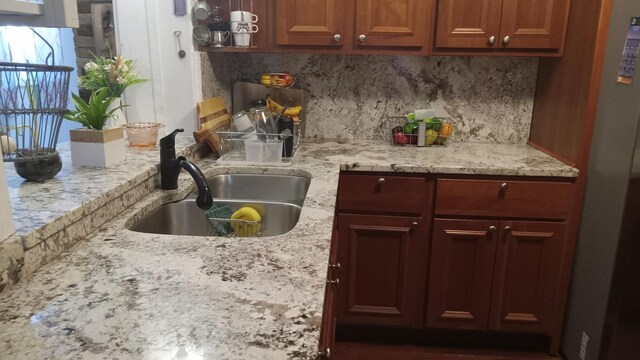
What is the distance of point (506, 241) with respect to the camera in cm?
216

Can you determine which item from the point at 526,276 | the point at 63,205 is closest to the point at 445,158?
the point at 526,276

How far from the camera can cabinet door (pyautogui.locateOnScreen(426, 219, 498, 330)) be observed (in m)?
2.17

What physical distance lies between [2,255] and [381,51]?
1.78 metres

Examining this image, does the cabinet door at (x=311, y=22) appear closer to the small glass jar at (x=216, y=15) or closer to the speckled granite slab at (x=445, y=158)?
the small glass jar at (x=216, y=15)

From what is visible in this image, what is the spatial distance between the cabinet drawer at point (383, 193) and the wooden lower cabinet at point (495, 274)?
6.4 inches

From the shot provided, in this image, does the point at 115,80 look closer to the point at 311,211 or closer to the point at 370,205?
the point at 311,211

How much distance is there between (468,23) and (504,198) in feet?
2.64

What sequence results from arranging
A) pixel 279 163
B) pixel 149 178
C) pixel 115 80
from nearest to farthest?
pixel 149 178, pixel 115 80, pixel 279 163

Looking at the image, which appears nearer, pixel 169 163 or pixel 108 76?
pixel 169 163

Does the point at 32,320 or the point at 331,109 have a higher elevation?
the point at 331,109

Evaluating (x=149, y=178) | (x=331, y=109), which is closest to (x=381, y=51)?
(x=331, y=109)

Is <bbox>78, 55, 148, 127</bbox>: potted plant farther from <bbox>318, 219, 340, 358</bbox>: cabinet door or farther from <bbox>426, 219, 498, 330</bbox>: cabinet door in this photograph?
<bbox>426, 219, 498, 330</bbox>: cabinet door

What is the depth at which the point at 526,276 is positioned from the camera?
7.23 feet

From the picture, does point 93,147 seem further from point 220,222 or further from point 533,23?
point 533,23
